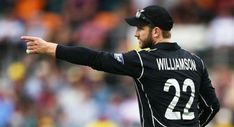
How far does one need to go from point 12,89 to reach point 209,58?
326cm

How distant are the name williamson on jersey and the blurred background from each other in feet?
15.7

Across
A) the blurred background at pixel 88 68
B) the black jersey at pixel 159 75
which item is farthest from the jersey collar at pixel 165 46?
the blurred background at pixel 88 68

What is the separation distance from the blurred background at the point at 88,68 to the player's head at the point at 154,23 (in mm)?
5012

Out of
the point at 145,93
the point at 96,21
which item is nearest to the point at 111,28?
the point at 96,21

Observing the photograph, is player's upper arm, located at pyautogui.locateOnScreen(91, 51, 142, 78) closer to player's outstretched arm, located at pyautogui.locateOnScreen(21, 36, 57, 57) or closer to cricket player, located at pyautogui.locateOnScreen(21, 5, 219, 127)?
cricket player, located at pyautogui.locateOnScreen(21, 5, 219, 127)

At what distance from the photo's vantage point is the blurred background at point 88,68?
44.4 feet

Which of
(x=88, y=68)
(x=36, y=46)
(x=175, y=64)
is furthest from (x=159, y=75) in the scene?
(x=88, y=68)

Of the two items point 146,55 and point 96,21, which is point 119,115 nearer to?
point 96,21

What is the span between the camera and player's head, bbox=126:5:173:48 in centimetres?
780

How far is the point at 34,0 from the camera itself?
17.1 metres

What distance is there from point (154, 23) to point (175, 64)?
0.40 meters

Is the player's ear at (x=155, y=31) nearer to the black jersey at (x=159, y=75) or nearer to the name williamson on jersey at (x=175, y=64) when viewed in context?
the black jersey at (x=159, y=75)

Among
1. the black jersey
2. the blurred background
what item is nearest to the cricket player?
the black jersey

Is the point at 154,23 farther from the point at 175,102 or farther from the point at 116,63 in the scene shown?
the point at 175,102
